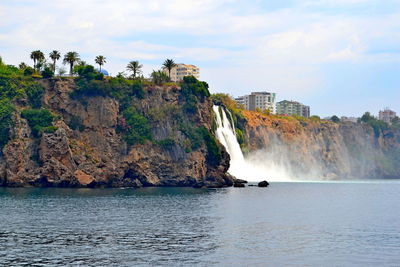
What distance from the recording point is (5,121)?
144m

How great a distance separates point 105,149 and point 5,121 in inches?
993

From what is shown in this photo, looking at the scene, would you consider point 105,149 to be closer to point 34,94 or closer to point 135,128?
point 135,128

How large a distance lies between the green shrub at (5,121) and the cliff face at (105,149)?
1.36 metres

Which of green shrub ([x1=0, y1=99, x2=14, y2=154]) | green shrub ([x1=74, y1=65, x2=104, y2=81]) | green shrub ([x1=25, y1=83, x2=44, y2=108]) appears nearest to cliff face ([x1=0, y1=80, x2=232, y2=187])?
green shrub ([x1=0, y1=99, x2=14, y2=154])

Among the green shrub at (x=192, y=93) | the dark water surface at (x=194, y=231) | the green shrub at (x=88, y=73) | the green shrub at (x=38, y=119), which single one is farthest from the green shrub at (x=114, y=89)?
the dark water surface at (x=194, y=231)

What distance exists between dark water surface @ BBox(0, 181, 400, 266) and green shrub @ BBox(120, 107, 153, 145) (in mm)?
36374

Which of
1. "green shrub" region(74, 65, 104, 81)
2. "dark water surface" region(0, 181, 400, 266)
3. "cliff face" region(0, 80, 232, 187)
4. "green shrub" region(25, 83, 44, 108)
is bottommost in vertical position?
"dark water surface" region(0, 181, 400, 266)

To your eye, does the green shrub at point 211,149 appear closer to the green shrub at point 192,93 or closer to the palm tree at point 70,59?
the green shrub at point 192,93

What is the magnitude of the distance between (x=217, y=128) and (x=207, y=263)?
12452cm

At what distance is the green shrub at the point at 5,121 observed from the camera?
470 ft

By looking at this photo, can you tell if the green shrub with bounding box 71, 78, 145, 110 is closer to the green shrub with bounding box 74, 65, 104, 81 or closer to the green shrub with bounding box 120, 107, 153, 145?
the green shrub with bounding box 74, 65, 104, 81

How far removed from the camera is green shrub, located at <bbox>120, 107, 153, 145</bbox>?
15388cm

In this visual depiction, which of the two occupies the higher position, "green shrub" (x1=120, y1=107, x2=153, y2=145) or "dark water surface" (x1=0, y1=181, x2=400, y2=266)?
"green shrub" (x1=120, y1=107, x2=153, y2=145)

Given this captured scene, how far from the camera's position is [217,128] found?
17775 cm
